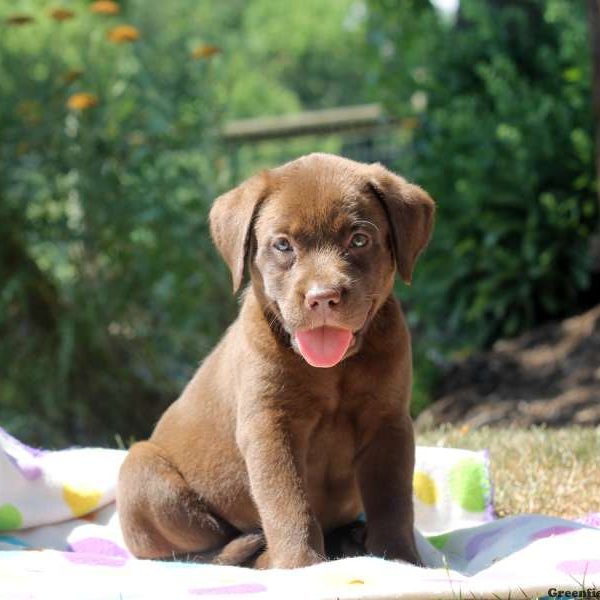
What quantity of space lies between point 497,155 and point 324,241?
5247 millimetres

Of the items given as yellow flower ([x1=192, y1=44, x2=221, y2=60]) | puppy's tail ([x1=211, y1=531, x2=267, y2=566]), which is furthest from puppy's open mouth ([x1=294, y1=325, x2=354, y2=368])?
yellow flower ([x1=192, y1=44, x2=221, y2=60])

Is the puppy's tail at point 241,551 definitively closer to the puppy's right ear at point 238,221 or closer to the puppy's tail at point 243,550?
the puppy's tail at point 243,550

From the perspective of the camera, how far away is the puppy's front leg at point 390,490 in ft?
11.2

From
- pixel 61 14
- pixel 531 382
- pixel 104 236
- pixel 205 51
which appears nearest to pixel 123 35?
pixel 61 14

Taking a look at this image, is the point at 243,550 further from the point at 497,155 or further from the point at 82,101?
the point at 497,155

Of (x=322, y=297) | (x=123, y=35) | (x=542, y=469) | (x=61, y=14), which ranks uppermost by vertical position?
(x=61, y=14)

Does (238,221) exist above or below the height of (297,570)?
above

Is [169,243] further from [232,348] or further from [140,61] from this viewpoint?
[232,348]

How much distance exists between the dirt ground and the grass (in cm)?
165

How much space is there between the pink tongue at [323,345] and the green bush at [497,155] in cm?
507

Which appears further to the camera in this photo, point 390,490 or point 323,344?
point 390,490

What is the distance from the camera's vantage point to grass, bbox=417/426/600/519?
4.36 metres

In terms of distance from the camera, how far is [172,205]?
7.73 meters

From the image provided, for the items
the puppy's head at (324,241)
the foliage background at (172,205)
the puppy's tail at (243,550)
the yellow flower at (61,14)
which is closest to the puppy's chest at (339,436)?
the puppy's head at (324,241)
